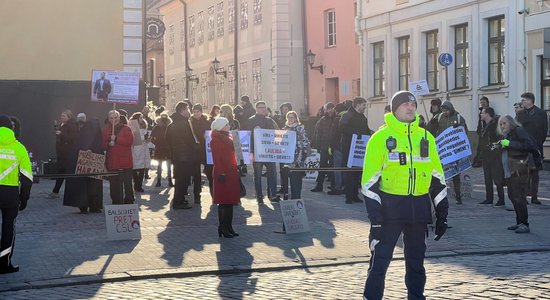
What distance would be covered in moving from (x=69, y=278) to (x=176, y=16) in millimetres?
54537

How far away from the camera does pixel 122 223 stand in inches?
497

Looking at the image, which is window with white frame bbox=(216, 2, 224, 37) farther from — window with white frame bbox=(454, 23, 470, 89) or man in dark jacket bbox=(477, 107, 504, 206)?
A: man in dark jacket bbox=(477, 107, 504, 206)

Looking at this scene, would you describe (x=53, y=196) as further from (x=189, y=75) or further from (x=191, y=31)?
(x=191, y=31)

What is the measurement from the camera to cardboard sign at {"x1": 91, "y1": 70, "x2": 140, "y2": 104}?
1858 centimetres

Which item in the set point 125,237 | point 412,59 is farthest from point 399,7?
point 125,237

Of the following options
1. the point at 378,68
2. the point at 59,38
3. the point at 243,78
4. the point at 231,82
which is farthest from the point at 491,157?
the point at 231,82

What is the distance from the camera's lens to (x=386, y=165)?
24.6 feet

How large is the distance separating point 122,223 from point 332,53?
1239 inches

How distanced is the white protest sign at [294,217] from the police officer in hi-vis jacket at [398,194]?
18.4ft

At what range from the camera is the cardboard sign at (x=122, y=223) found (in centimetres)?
1255

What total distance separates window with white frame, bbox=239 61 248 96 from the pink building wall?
5434mm

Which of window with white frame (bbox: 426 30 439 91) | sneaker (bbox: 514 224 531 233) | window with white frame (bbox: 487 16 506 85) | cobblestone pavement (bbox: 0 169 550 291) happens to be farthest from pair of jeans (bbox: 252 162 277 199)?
window with white frame (bbox: 426 30 439 91)

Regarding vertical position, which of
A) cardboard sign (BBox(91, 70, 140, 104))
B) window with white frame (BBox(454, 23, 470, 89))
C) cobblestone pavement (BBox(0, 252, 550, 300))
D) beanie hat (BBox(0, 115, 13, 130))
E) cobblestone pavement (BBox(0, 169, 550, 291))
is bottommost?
cobblestone pavement (BBox(0, 252, 550, 300))

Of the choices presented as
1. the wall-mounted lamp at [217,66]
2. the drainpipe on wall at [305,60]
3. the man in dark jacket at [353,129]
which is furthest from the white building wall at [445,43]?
the wall-mounted lamp at [217,66]
